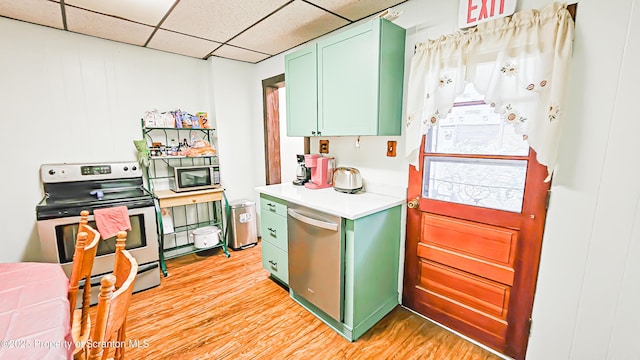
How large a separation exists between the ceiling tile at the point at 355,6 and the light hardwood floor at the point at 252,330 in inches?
93.9

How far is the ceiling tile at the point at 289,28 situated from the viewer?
6.85ft

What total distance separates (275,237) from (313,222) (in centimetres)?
67

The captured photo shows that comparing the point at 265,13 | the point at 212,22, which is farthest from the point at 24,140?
the point at 265,13

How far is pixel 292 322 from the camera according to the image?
80.7 inches

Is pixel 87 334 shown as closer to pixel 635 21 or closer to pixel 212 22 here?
pixel 212 22

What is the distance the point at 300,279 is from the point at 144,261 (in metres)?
1.49

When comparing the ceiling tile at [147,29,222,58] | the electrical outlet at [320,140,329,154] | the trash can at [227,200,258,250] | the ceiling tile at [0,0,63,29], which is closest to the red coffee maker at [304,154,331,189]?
the electrical outlet at [320,140,329,154]

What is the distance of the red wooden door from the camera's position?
5.11 feet

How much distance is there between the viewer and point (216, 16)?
6.97 ft

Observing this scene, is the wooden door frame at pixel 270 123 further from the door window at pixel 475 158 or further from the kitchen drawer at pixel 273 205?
the door window at pixel 475 158

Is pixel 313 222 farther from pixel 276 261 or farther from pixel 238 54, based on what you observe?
pixel 238 54

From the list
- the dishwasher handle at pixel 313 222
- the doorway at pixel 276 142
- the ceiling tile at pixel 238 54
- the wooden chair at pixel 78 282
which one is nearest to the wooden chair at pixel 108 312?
the wooden chair at pixel 78 282

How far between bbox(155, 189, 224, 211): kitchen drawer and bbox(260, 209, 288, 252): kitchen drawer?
2.84 feet

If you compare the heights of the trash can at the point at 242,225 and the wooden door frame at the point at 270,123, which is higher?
the wooden door frame at the point at 270,123
